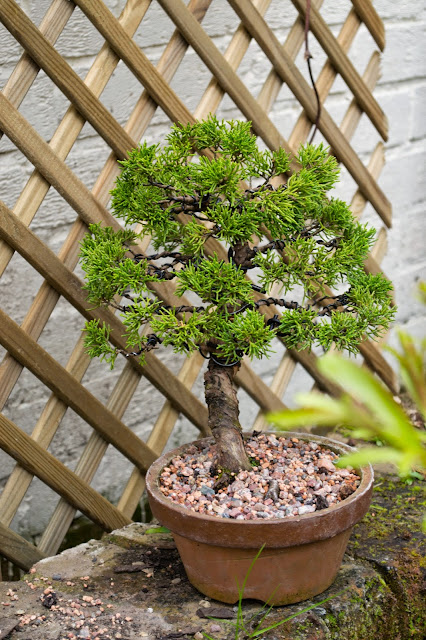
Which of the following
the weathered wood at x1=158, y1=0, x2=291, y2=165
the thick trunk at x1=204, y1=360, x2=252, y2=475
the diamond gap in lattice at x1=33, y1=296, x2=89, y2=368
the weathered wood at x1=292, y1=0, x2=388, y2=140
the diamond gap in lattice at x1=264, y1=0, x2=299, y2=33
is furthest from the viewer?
the diamond gap in lattice at x1=264, y1=0, x2=299, y2=33

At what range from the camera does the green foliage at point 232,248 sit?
116 cm

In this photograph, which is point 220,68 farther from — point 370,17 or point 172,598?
point 172,598

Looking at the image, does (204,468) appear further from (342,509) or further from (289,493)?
(342,509)

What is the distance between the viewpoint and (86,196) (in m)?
1.46

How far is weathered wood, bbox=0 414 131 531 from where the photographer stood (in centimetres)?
141

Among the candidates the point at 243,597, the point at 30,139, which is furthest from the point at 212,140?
the point at 243,597

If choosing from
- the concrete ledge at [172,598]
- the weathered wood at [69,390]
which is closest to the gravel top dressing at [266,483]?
the concrete ledge at [172,598]

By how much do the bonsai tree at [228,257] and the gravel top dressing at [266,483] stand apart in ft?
0.16

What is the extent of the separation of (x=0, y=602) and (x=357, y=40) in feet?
6.61

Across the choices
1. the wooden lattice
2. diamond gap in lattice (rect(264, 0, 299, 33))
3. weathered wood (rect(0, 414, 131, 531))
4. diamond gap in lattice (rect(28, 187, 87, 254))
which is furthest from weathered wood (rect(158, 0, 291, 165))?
weathered wood (rect(0, 414, 131, 531))

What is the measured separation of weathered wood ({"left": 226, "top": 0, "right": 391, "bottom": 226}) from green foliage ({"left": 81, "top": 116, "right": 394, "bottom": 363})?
19.0 inches

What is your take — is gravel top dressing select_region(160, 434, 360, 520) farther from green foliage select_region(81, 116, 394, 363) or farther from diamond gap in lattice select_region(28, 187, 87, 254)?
diamond gap in lattice select_region(28, 187, 87, 254)

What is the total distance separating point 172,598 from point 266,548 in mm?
221

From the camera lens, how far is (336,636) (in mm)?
1167
